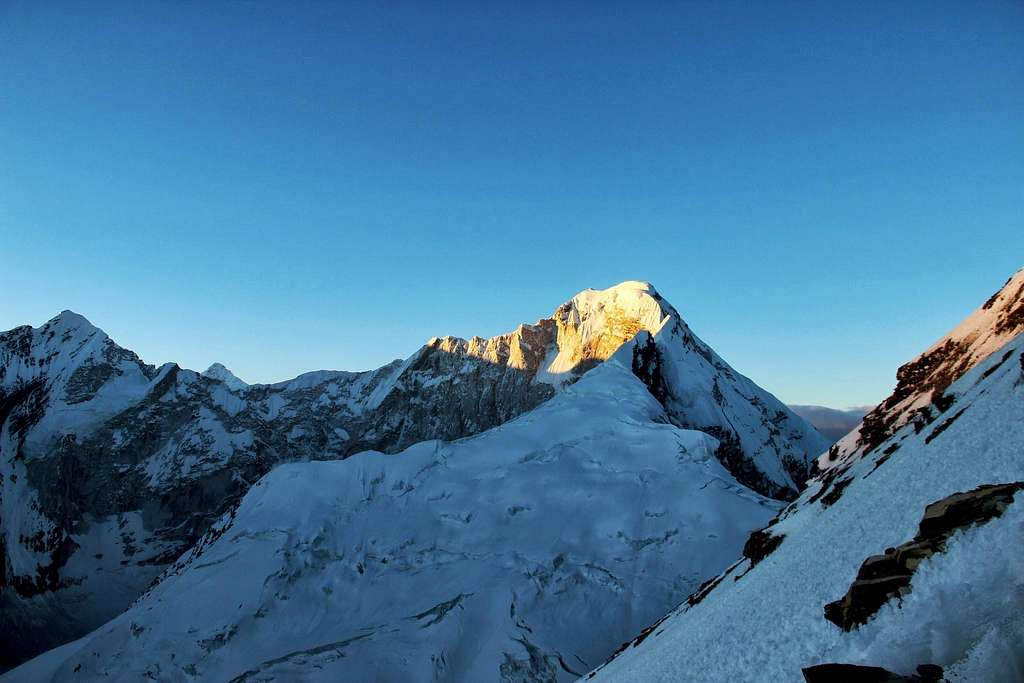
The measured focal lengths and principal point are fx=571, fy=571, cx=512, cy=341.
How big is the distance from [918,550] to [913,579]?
49 cm

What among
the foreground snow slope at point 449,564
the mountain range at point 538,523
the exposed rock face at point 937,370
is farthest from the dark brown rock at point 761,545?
the foreground snow slope at point 449,564

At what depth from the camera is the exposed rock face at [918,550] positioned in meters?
8.52

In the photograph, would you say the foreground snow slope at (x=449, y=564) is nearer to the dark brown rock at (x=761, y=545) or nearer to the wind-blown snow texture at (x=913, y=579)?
the dark brown rock at (x=761, y=545)

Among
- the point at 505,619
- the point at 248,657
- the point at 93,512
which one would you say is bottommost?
the point at 505,619

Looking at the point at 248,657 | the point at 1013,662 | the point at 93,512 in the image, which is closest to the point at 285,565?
the point at 248,657

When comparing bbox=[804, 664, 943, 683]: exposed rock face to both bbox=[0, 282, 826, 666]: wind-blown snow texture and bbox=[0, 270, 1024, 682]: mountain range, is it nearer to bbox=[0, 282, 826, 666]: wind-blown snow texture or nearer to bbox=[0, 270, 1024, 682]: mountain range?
bbox=[0, 270, 1024, 682]: mountain range

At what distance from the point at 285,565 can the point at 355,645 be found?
11.0 m

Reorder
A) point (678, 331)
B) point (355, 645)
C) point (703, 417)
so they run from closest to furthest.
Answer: point (355, 645) < point (703, 417) < point (678, 331)

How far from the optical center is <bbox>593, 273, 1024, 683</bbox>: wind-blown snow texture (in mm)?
7574

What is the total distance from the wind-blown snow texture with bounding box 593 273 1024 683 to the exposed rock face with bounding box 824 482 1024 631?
0.59 feet

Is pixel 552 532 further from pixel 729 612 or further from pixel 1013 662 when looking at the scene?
pixel 1013 662

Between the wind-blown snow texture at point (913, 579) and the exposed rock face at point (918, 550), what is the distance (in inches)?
7.1

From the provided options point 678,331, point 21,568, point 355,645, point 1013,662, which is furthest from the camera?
point 21,568

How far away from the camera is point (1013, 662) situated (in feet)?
22.3
